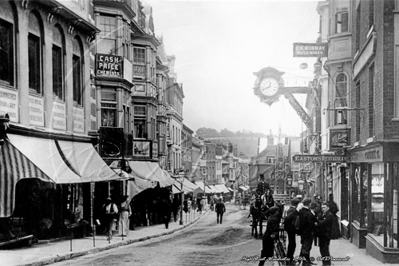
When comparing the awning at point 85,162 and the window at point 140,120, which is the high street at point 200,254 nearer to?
the awning at point 85,162

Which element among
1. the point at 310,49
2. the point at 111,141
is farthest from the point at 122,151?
the point at 310,49

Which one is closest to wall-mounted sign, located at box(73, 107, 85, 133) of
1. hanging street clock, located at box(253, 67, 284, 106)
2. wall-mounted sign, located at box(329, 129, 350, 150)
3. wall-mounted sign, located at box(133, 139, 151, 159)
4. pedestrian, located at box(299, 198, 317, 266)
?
wall-mounted sign, located at box(133, 139, 151, 159)

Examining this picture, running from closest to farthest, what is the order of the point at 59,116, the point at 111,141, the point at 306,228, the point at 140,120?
the point at 306,228 → the point at 59,116 → the point at 111,141 → the point at 140,120

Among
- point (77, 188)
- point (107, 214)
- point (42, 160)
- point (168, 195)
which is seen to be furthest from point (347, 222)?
point (168, 195)

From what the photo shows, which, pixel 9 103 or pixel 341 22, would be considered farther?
pixel 341 22

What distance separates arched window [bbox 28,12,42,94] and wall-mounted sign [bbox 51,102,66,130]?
105 cm

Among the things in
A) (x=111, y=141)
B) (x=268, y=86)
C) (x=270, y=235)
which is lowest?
(x=270, y=235)

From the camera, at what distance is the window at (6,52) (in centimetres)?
1502

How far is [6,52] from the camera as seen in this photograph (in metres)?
15.2

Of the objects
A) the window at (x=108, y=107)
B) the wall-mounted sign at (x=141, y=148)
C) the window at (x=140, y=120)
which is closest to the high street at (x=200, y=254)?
the window at (x=108, y=107)

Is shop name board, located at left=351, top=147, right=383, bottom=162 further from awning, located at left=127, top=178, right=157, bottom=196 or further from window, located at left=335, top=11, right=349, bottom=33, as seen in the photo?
awning, located at left=127, top=178, right=157, bottom=196

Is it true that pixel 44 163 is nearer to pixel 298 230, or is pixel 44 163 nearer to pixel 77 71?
pixel 77 71

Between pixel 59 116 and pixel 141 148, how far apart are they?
11.0 m

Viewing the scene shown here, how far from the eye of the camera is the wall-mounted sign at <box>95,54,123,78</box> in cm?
2547
